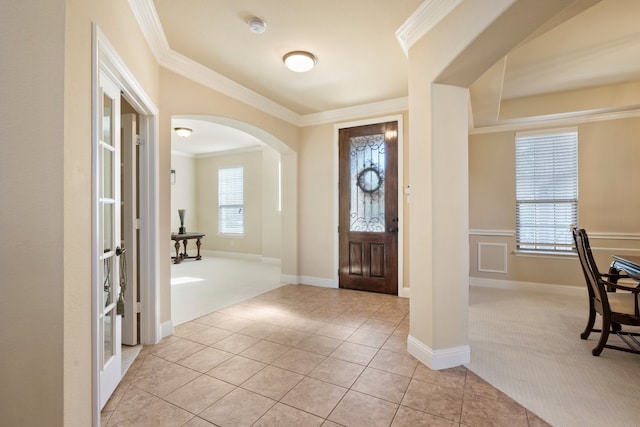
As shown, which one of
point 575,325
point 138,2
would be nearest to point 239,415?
point 138,2

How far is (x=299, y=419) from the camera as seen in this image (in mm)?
1755

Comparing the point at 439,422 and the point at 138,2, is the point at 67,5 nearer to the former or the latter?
the point at 138,2

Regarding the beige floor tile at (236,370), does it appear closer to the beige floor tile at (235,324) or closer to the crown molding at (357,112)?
the beige floor tile at (235,324)

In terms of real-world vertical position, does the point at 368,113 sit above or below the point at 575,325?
above

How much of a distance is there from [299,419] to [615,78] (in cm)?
521

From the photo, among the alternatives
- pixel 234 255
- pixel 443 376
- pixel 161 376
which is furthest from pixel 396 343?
pixel 234 255

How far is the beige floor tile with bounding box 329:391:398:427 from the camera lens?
1.73 meters

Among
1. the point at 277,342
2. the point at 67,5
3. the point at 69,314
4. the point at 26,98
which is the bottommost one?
the point at 277,342

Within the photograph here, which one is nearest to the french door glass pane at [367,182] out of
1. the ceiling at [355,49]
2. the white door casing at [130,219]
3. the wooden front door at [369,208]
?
the wooden front door at [369,208]

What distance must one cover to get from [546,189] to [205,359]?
17.0 ft

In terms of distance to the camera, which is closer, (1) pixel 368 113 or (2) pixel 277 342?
(2) pixel 277 342

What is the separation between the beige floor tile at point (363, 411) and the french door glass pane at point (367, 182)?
282 centimetres

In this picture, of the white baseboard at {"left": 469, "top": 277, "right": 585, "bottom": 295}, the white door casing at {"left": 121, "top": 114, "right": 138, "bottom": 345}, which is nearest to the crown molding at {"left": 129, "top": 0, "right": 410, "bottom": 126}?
the white door casing at {"left": 121, "top": 114, "right": 138, "bottom": 345}

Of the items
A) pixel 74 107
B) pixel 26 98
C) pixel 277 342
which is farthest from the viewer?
pixel 277 342
